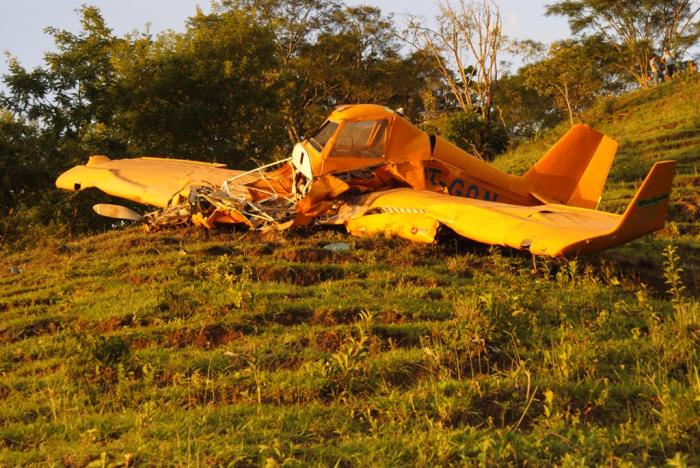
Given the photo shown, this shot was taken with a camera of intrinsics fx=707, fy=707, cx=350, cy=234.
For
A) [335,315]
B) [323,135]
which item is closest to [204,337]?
[335,315]

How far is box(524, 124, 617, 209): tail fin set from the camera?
1327 centimetres

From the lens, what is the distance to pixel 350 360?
5.14 meters

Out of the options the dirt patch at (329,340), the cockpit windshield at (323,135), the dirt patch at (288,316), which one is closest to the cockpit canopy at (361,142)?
the cockpit windshield at (323,135)

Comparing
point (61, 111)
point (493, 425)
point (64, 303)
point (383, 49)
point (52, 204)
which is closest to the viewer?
point (493, 425)

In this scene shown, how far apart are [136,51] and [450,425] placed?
21.7 m

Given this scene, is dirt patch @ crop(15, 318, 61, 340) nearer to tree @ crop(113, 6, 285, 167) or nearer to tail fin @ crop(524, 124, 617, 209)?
tail fin @ crop(524, 124, 617, 209)

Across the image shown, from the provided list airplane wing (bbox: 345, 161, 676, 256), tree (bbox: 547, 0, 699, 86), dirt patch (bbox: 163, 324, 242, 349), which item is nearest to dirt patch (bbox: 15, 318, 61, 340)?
dirt patch (bbox: 163, 324, 242, 349)

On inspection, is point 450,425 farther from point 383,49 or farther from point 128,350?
point 383,49

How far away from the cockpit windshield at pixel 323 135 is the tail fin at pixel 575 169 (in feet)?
13.3

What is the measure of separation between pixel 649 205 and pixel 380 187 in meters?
5.39

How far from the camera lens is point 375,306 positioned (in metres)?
7.06

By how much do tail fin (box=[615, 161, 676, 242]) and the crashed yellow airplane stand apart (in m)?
0.76

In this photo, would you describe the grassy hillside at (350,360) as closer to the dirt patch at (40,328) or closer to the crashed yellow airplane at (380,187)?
the dirt patch at (40,328)

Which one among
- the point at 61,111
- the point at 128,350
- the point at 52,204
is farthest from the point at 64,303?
the point at 61,111
